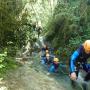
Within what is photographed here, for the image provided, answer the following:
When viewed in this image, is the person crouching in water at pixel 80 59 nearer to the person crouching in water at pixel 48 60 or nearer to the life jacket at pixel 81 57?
the life jacket at pixel 81 57

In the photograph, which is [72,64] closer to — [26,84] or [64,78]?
[26,84]

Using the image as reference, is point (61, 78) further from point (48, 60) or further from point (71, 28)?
point (71, 28)

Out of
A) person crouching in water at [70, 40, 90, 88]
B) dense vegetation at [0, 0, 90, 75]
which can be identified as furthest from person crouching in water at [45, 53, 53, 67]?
person crouching in water at [70, 40, 90, 88]

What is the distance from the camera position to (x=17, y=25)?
45.9 feet

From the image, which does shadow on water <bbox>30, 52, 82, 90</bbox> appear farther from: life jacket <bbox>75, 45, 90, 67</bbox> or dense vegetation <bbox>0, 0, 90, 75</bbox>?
dense vegetation <bbox>0, 0, 90, 75</bbox>

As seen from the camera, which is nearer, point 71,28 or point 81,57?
point 81,57

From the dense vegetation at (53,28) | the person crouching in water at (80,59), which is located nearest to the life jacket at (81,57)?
the person crouching in water at (80,59)

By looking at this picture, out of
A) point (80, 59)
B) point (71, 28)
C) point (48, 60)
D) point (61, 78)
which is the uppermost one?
point (71, 28)

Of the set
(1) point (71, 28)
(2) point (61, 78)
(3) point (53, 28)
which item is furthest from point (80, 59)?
(3) point (53, 28)

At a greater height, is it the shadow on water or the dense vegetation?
the dense vegetation

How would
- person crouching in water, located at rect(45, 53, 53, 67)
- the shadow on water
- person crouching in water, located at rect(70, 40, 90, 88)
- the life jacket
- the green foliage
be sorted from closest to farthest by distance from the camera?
person crouching in water, located at rect(70, 40, 90, 88) < the life jacket < the shadow on water < person crouching in water, located at rect(45, 53, 53, 67) < the green foliage

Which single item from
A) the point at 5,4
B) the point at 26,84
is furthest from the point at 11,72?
the point at 5,4

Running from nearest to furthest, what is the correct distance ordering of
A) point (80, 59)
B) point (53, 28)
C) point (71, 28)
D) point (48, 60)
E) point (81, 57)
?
1. point (81, 57)
2. point (80, 59)
3. point (48, 60)
4. point (71, 28)
5. point (53, 28)

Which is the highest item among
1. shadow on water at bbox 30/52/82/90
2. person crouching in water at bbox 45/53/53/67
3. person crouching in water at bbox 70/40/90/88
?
person crouching in water at bbox 70/40/90/88
